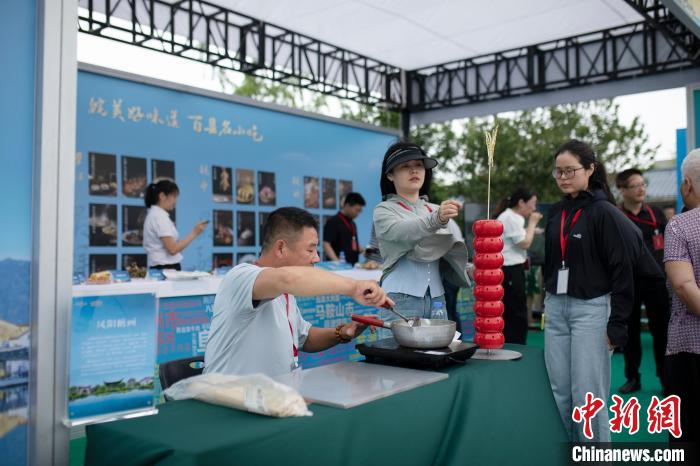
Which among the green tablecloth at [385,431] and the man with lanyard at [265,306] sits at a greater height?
the man with lanyard at [265,306]

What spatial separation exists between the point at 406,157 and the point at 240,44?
5.35m

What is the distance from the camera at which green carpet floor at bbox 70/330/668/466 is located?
3.13 m

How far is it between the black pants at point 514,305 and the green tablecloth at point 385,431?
2.87 meters

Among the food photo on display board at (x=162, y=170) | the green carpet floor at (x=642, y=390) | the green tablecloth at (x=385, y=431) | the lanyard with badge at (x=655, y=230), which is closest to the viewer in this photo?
the green tablecloth at (x=385, y=431)

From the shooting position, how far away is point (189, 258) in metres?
→ 5.79

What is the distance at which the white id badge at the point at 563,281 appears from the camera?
2443mm

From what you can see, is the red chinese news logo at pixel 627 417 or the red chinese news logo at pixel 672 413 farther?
the red chinese news logo at pixel 627 417

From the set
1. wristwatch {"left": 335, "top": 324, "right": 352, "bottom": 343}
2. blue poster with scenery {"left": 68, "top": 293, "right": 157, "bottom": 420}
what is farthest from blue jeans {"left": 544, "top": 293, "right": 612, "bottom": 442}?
blue poster with scenery {"left": 68, "top": 293, "right": 157, "bottom": 420}

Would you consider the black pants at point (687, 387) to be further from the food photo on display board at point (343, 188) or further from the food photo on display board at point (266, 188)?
the food photo on display board at point (343, 188)

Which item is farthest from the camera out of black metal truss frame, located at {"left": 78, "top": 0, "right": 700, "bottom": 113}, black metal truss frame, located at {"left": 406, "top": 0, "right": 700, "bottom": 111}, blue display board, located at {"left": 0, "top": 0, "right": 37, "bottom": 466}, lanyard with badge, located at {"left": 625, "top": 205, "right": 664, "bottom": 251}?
black metal truss frame, located at {"left": 406, "top": 0, "right": 700, "bottom": 111}

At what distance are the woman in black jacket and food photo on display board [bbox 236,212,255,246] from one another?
423cm

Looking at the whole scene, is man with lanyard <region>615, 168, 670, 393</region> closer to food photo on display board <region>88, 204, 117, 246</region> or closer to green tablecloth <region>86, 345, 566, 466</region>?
green tablecloth <region>86, 345, 566, 466</region>

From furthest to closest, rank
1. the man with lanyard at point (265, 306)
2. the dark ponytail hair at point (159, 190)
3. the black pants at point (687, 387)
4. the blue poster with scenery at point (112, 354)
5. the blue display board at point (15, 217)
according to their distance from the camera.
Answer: the dark ponytail hair at point (159, 190), the blue poster with scenery at point (112, 354), the black pants at point (687, 387), the man with lanyard at point (265, 306), the blue display board at point (15, 217)

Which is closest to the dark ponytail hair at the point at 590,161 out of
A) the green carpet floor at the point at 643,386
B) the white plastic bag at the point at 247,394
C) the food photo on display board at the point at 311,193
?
the green carpet floor at the point at 643,386
